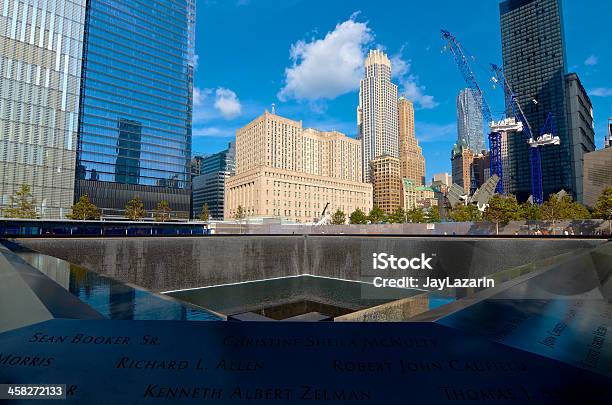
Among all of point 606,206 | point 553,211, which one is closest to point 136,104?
point 553,211

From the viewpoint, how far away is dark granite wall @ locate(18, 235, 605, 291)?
91.5ft

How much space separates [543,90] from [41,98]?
214 m

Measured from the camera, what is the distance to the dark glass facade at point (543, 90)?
169875 millimetres

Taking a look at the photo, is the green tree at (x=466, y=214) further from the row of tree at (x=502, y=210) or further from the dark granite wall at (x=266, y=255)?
the dark granite wall at (x=266, y=255)

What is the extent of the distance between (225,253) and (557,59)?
21668 cm

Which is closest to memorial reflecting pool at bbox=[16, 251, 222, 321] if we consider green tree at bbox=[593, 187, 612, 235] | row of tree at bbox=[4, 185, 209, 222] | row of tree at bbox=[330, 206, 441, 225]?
green tree at bbox=[593, 187, 612, 235]

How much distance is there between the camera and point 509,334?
425 cm

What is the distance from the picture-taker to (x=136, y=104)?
107062mm

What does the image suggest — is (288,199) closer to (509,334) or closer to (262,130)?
(262,130)

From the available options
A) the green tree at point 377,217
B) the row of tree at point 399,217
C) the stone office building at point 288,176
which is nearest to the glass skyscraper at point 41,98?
the stone office building at point 288,176

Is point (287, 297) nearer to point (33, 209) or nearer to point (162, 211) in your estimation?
point (33, 209)

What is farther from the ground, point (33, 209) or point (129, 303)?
point (33, 209)

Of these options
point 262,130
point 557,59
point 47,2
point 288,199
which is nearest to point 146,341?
point 47,2

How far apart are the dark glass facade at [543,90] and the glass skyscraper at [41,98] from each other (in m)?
190
